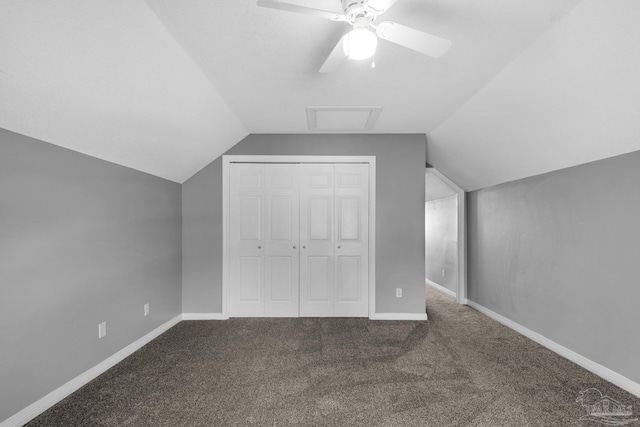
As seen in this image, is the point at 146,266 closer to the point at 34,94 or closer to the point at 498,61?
the point at 34,94

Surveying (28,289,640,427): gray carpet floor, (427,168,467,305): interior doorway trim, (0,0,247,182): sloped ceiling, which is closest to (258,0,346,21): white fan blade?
(0,0,247,182): sloped ceiling

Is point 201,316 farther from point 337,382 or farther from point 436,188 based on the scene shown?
point 436,188

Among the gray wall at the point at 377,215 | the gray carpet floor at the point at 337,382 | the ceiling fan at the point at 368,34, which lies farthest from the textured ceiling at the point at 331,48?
the gray carpet floor at the point at 337,382

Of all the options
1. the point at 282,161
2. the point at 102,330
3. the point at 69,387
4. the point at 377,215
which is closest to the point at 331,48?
the point at 282,161

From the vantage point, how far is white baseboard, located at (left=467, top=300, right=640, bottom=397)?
86.0 inches

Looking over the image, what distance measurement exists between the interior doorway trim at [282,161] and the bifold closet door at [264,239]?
6 centimetres

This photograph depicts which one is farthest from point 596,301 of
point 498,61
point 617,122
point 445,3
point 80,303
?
point 80,303

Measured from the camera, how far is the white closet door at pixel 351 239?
3.92m

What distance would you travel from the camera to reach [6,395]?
174 cm

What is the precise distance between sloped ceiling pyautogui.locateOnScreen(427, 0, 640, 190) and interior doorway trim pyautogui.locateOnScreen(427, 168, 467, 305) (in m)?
1.11

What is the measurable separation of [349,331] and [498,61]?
9.17ft

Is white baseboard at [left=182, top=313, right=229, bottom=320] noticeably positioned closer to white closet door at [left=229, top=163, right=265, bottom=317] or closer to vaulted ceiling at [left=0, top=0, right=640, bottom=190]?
white closet door at [left=229, top=163, right=265, bottom=317]

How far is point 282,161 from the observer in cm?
396

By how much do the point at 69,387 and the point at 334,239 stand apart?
275 centimetres
